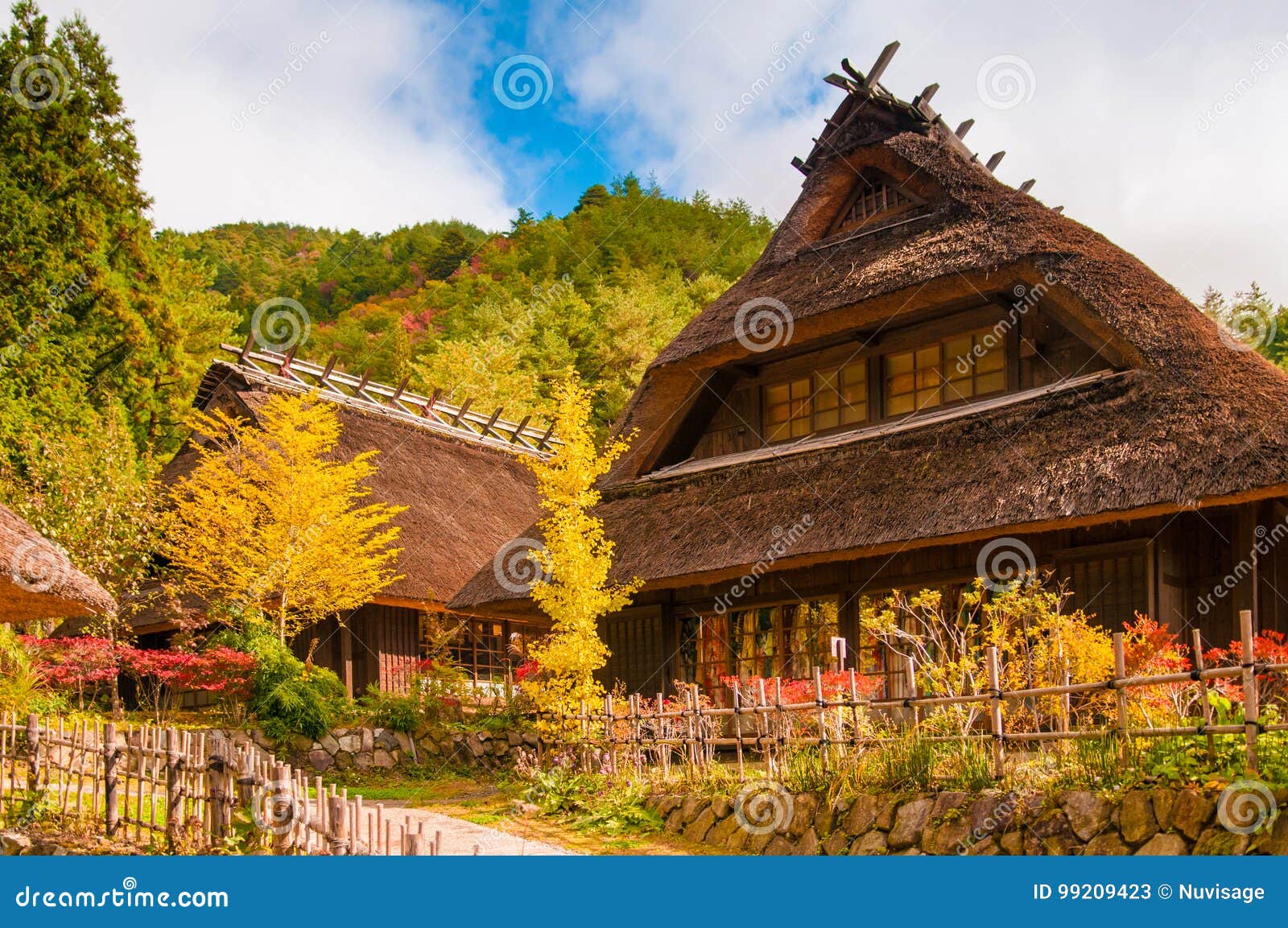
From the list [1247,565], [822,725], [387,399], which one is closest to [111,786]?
[822,725]

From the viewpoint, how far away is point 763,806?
10.8 metres

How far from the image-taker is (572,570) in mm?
15008

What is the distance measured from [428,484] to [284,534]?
535cm

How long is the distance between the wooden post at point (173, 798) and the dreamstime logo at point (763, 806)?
14.8 ft

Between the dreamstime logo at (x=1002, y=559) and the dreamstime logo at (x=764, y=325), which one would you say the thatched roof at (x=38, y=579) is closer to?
the dreamstime logo at (x=764, y=325)

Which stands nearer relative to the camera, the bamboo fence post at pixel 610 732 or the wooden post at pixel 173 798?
the wooden post at pixel 173 798

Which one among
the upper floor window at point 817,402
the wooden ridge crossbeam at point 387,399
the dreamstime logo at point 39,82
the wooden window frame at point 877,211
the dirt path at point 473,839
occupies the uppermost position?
the dreamstime logo at point 39,82

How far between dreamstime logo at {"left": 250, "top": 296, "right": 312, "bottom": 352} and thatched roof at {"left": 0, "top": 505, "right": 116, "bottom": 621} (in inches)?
1103

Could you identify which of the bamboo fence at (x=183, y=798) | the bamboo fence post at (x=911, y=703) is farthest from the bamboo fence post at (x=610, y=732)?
the bamboo fence post at (x=911, y=703)

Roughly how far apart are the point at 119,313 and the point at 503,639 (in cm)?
1133

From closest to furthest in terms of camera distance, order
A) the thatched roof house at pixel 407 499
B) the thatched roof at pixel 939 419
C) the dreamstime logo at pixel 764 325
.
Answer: the thatched roof at pixel 939 419, the dreamstime logo at pixel 764 325, the thatched roof house at pixel 407 499

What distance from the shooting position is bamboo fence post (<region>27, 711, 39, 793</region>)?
1074 centimetres

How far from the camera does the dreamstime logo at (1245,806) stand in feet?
25.2

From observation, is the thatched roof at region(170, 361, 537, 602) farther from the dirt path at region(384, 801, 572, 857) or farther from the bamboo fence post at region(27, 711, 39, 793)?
the bamboo fence post at region(27, 711, 39, 793)
